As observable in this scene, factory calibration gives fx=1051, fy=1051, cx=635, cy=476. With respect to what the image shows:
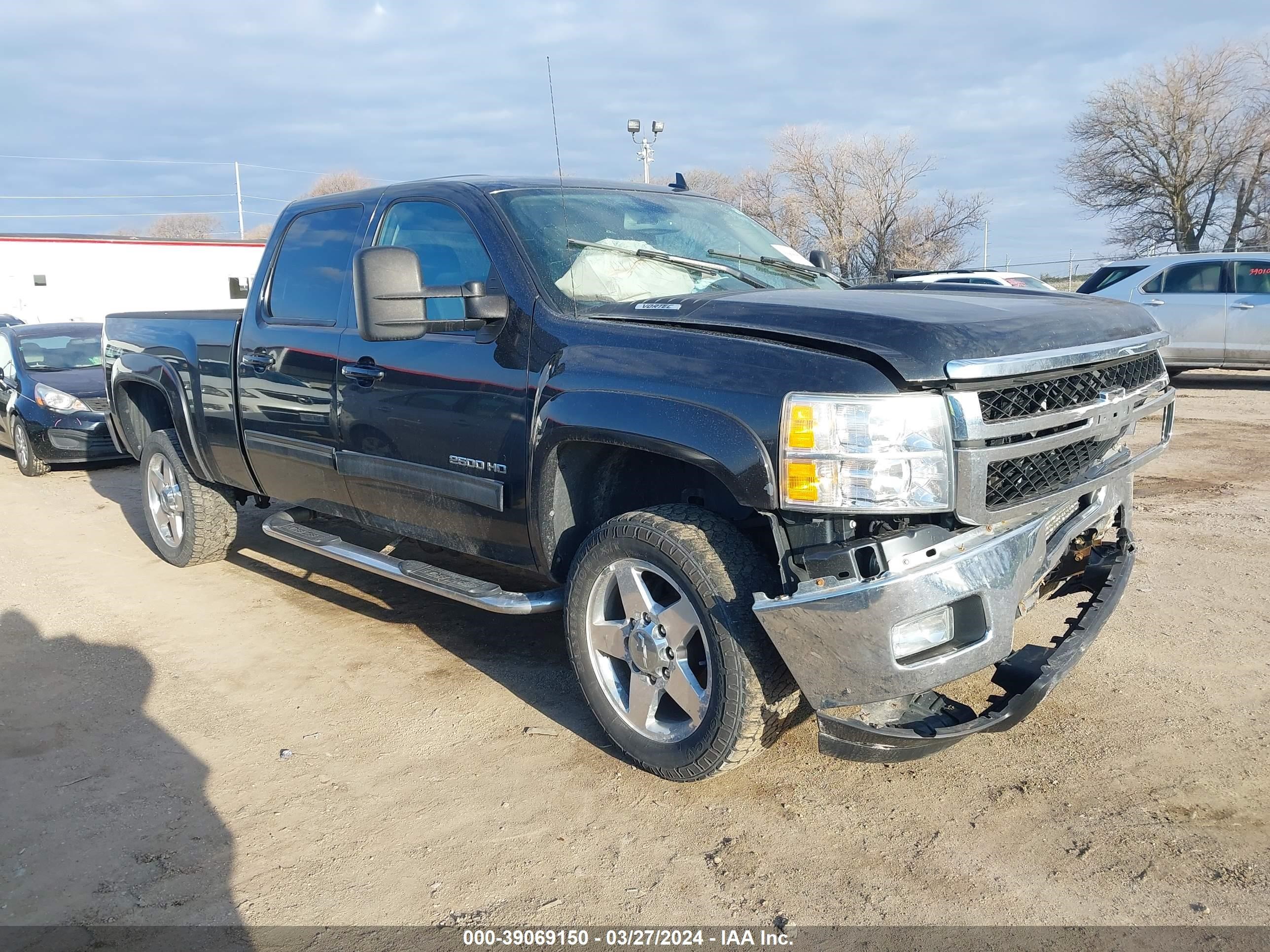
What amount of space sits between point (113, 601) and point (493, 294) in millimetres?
3336

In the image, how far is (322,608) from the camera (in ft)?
18.4

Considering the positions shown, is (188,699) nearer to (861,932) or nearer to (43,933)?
(43,933)

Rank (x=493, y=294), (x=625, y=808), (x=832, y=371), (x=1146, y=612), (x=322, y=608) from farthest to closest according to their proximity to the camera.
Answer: (x=322, y=608), (x=1146, y=612), (x=493, y=294), (x=625, y=808), (x=832, y=371)

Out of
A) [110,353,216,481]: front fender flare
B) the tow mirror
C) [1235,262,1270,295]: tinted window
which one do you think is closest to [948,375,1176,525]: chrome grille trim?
the tow mirror

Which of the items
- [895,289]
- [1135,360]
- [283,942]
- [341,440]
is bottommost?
[283,942]

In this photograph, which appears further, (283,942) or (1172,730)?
(1172,730)

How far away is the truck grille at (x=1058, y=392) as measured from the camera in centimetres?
290

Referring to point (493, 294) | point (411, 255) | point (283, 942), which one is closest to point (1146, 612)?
point (493, 294)

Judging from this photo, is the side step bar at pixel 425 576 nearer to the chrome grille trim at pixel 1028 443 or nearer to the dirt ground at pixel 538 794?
the dirt ground at pixel 538 794

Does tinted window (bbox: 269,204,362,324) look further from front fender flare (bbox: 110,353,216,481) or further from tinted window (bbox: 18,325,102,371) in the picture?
tinted window (bbox: 18,325,102,371)

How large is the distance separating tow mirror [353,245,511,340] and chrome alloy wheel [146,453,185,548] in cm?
314

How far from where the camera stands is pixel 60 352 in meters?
11.3

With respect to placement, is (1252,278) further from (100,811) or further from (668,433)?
(100,811)

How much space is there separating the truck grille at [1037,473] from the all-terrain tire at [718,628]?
2.35ft
